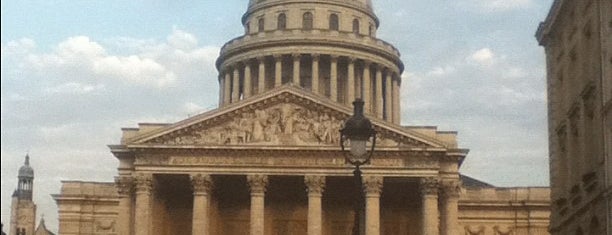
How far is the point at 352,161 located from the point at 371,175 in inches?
1673

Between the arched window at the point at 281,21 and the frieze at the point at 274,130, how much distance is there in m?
32.5

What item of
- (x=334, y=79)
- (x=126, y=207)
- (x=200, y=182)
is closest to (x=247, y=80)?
(x=334, y=79)

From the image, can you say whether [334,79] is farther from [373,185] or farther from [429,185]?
[429,185]

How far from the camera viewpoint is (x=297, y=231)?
6756cm

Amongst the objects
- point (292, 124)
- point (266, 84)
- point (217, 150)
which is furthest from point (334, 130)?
point (266, 84)

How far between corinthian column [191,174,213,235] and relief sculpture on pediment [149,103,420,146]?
2.12m

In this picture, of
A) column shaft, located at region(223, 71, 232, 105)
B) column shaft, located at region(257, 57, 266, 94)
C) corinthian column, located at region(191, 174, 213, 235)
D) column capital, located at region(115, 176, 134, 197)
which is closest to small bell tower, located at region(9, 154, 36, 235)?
column shaft, located at region(223, 71, 232, 105)

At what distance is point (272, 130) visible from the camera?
63.0 metres

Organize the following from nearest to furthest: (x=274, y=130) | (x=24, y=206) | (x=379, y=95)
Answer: (x=274, y=130), (x=379, y=95), (x=24, y=206)

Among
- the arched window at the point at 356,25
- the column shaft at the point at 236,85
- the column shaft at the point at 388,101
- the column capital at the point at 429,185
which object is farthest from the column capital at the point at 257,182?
the arched window at the point at 356,25

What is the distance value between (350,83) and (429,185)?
28.5 m

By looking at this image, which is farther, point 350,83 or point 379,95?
point 379,95

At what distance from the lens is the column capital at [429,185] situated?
61.8 metres

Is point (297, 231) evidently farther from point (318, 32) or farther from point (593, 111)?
point (593, 111)
